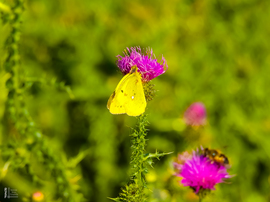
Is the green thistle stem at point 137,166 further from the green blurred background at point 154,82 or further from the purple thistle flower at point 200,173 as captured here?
the green blurred background at point 154,82

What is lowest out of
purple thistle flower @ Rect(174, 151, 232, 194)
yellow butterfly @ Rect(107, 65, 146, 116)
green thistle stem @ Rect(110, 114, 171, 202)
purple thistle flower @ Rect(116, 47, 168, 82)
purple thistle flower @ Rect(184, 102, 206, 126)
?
green thistle stem @ Rect(110, 114, 171, 202)

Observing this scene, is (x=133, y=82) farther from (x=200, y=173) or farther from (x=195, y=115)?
(x=195, y=115)

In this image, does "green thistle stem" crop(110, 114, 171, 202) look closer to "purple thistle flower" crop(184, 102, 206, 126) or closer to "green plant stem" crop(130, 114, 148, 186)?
"green plant stem" crop(130, 114, 148, 186)

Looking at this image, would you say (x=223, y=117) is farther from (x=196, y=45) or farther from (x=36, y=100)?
(x=36, y=100)

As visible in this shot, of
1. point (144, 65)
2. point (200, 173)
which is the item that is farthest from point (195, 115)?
point (144, 65)

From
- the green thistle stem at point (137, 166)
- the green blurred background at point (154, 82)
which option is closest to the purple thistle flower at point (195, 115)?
the green blurred background at point (154, 82)

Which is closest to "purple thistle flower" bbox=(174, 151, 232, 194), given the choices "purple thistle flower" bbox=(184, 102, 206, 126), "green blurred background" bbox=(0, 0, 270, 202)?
"green blurred background" bbox=(0, 0, 270, 202)
